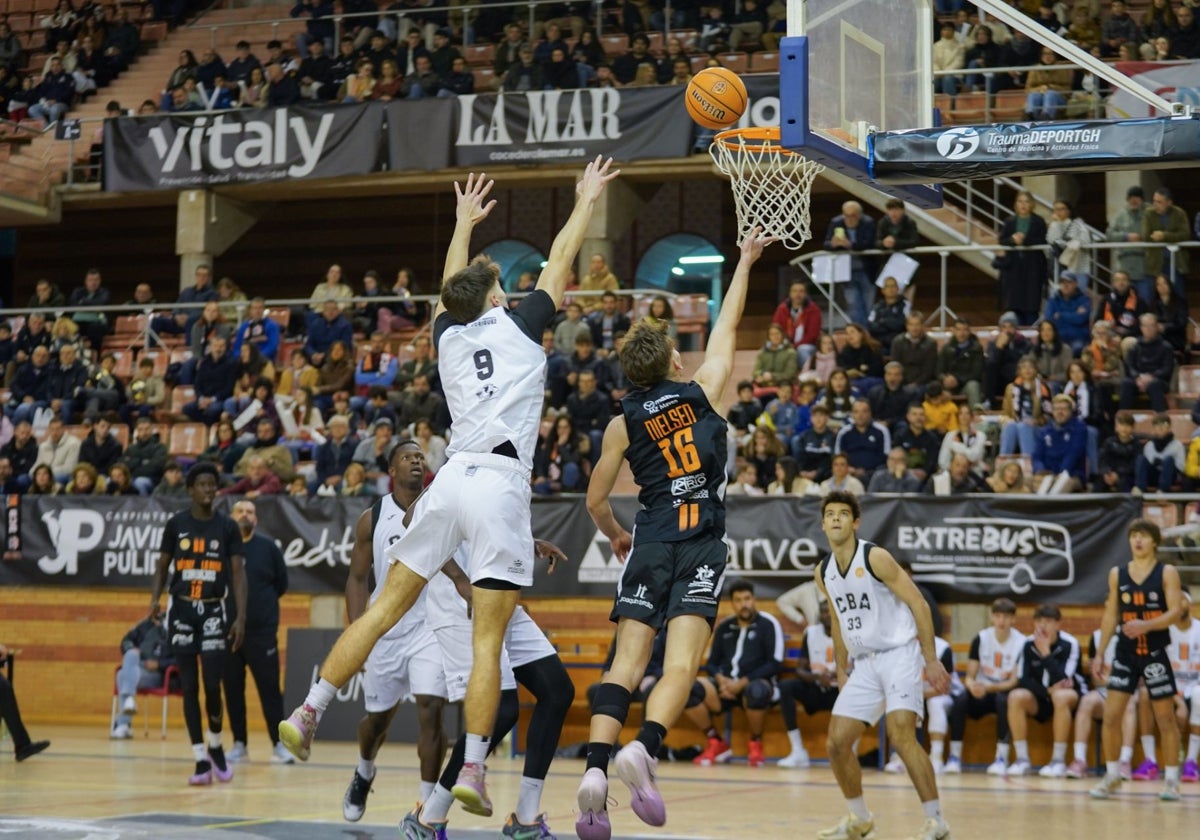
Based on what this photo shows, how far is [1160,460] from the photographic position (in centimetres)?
1645

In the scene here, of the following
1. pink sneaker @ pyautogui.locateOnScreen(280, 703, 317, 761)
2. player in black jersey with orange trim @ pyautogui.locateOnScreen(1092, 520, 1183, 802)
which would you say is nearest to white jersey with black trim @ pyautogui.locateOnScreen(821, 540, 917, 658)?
player in black jersey with orange trim @ pyautogui.locateOnScreen(1092, 520, 1183, 802)

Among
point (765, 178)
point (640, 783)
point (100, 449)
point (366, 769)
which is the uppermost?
point (765, 178)

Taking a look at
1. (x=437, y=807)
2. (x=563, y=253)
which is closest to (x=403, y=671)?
(x=437, y=807)

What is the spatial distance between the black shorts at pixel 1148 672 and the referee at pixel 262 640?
23.5 feet

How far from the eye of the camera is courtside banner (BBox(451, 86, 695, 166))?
22141mm

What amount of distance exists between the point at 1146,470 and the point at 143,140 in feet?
52.8

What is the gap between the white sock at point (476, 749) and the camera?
722cm

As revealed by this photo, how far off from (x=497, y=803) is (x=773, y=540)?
20.9 feet

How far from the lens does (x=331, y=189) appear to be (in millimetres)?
25266

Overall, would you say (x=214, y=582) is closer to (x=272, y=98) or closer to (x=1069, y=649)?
(x=1069, y=649)

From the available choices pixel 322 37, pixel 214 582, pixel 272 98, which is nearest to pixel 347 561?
pixel 214 582

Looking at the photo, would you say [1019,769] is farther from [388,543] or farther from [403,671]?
[388,543]

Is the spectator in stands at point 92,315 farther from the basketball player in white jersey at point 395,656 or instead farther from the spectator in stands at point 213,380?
the basketball player in white jersey at point 395,656

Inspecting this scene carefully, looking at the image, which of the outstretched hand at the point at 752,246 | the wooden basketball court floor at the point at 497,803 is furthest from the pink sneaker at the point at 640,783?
the outstretched hand at the point at 752,246
